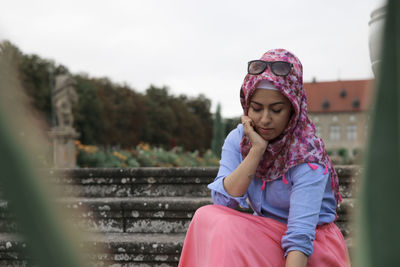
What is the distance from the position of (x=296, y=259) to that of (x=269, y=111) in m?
0.57

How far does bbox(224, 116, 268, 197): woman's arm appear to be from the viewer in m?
1.83

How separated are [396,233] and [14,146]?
15cm

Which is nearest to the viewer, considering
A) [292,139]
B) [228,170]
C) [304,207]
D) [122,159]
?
[304,207]

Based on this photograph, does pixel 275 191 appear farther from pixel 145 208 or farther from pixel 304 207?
pixel 145 208

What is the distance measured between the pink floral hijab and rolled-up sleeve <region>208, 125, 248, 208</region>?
0.44 ft

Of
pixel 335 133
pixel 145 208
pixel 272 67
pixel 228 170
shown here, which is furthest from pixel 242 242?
pixel 335 133

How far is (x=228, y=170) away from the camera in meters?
2.05

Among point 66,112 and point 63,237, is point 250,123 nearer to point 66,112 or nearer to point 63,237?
point 63,237

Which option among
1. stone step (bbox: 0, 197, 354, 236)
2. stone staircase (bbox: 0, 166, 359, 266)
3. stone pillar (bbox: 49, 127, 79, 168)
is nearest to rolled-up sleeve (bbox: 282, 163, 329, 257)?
stone staircase (bbox: 0, 166, 359, 266)

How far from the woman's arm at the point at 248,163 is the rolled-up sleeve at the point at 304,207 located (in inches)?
7.1

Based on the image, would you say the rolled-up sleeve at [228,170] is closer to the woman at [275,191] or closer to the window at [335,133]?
the woman at [275,191]

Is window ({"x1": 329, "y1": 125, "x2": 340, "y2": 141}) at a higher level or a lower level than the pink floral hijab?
lower

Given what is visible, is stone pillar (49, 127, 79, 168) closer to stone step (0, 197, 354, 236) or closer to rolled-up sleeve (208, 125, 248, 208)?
stone step (0, 197, 354, 236)

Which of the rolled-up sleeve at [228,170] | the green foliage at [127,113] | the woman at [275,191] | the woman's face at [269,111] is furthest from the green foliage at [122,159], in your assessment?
the green foliage at [127,113]
